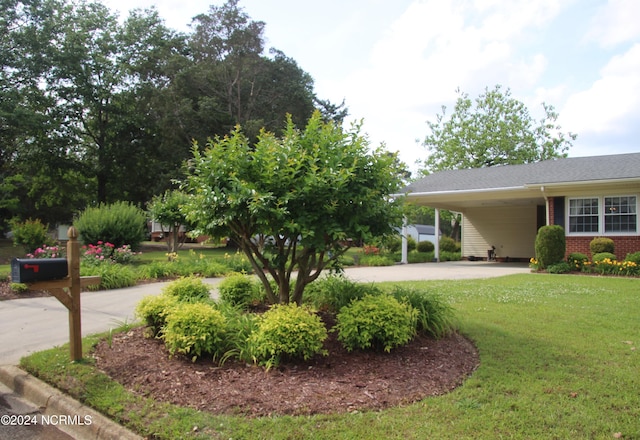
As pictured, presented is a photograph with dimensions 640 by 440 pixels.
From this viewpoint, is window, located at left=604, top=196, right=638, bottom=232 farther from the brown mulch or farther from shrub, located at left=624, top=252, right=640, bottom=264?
the brown mulch

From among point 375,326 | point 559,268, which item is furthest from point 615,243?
point 375,326

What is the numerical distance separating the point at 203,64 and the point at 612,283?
23774 mm

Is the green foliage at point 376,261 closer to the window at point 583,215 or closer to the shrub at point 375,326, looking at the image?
the window at point 583,215

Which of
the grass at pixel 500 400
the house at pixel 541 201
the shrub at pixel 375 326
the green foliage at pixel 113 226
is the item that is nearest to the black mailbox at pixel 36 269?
the grass at pixel 500 400

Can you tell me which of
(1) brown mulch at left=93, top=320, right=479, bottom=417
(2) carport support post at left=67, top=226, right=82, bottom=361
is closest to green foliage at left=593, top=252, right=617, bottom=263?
(1) brown mulch at left=93, top=320, right=479, bottom=417

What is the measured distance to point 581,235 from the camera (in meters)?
14.9

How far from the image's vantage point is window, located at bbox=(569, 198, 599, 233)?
1479 centimetres

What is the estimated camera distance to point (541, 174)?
1677 centimetres

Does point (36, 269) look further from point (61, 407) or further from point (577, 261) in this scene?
point (577, 261)

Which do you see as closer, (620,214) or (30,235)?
(620,214)

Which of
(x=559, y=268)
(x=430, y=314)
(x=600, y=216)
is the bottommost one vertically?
(x=559, y=268)

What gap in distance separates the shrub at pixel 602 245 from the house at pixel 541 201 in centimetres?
58

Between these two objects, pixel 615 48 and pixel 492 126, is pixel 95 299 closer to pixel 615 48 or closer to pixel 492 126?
pixel 615 48

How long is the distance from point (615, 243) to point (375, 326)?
533 inches
